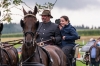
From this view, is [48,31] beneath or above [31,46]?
above

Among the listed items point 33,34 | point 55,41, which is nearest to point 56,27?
point 55,41

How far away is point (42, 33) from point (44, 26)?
10.6 inches

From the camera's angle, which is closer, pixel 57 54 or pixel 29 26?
pixel 29 26

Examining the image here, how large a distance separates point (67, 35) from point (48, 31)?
87 centimetres

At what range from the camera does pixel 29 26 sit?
9.09m

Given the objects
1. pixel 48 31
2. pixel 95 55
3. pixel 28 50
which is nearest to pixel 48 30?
pixel 48 31

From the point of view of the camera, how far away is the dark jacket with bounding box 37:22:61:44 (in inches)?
437

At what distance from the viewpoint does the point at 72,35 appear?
38.6 ft

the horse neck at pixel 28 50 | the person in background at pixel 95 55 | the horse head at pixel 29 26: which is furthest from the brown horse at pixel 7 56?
the person in background at pixel 95 55

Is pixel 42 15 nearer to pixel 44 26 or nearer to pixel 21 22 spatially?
pixel 44 26

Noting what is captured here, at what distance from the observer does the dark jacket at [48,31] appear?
11.1 metres

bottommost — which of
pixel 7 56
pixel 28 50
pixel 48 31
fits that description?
pixel 7 56

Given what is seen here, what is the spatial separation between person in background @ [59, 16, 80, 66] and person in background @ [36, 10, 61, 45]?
0.27 metres

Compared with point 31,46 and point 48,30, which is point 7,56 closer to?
point 48,30
